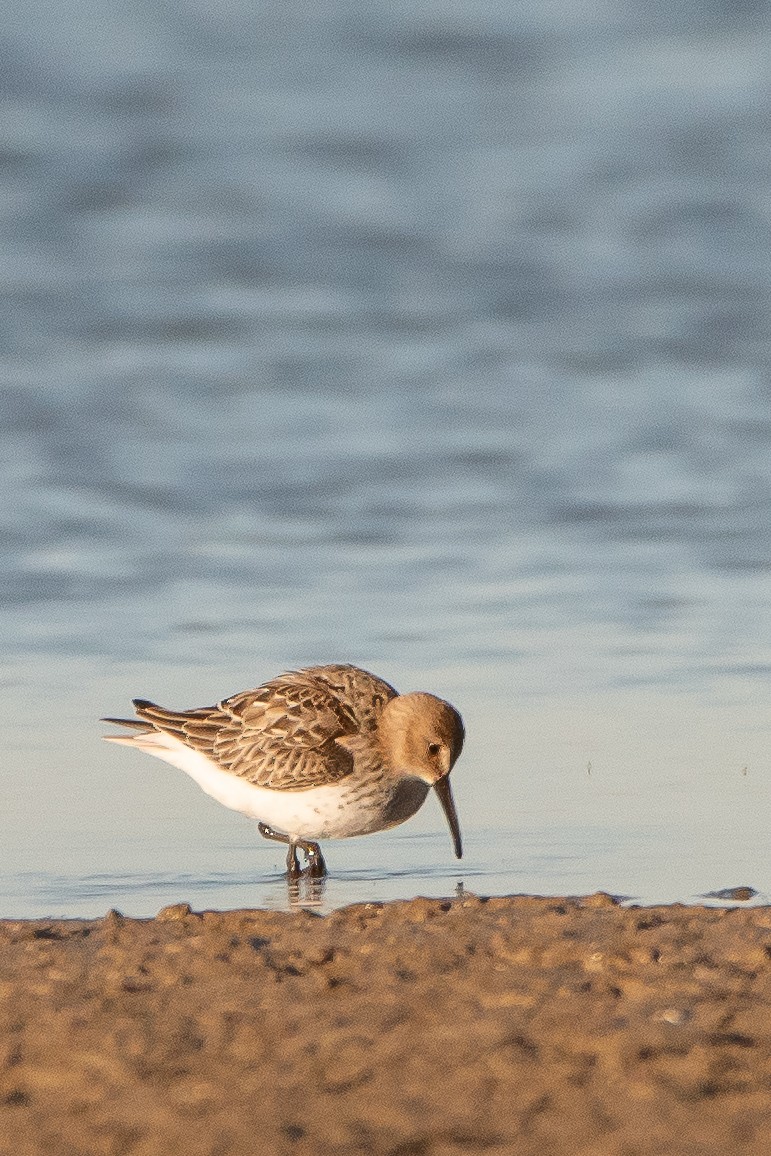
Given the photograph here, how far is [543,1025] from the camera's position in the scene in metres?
5.38

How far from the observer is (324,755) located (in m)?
11.3

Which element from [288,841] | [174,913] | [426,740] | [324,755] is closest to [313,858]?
[288,841]

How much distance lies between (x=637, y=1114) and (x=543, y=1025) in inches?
36.3

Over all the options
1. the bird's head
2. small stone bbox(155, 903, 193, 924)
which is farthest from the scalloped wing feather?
small stone bbox(155, 903, 193, 924)

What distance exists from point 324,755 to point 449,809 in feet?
2.88

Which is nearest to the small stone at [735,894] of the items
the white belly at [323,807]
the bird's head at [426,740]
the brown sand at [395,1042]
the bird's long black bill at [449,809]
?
the brown sand at [395,1042]

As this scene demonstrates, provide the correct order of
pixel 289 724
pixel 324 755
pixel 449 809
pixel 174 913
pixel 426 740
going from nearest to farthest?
pixel 174 913 < pixel 449 809 < pixel 426 740 < pixel 324 755 < pixel 289 724

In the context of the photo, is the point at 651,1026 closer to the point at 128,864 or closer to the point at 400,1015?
the point at 400,1015

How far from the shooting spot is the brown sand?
4430 millimetres

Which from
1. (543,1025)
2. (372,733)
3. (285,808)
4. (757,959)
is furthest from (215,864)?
(543,1025)

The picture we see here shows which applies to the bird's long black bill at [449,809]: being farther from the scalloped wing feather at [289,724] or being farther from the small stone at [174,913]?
the small stone at [174,913]

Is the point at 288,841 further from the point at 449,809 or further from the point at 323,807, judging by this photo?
the point at 449,809

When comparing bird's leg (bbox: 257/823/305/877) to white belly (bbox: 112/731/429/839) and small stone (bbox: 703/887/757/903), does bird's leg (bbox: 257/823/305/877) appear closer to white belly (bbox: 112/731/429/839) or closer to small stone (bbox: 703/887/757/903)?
white belly (bbox: 112/731/429/839)

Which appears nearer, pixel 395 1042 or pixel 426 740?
pixel 395 1042
